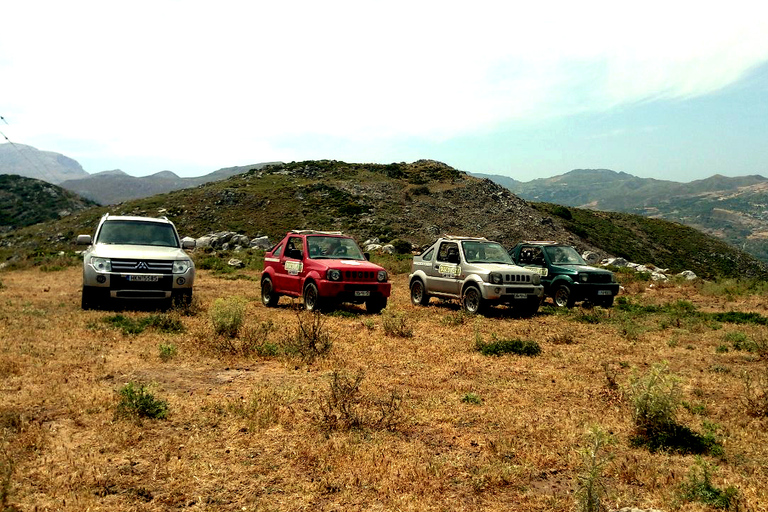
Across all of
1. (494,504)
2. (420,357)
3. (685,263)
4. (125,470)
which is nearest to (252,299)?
(420,357)

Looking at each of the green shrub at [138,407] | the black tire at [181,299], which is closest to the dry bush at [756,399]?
the green shrub at [138,407]

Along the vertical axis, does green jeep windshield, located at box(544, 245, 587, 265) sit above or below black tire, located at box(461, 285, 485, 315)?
above

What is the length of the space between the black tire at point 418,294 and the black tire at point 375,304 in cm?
197

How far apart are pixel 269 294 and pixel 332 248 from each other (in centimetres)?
212

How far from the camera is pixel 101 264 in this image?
10992mm

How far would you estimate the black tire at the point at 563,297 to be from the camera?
48.0ft

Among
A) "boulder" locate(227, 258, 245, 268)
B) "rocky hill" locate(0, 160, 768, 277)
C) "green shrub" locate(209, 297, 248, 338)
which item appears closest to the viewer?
"green shrub" locate(209, 297, 248, 338)

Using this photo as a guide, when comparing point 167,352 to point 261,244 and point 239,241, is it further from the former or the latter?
point 239,241

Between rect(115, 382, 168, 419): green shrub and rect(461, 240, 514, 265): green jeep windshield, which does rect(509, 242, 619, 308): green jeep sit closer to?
rect(461, 240, 514, 265): green jeep windshield

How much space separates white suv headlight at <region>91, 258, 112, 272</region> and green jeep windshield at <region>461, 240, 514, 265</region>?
822 centimetres

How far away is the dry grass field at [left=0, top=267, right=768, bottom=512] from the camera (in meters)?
3.84

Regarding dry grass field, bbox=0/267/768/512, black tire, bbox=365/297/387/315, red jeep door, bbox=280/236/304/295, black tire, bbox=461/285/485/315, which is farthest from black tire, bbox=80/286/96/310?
black tire, bbox=461/285/485/315

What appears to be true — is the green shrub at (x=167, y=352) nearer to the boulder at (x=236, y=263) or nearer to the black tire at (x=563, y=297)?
the black tire at (x=563, y=297)

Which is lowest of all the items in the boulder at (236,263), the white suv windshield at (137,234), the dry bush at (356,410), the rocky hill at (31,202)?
the boulder at (236,263)
